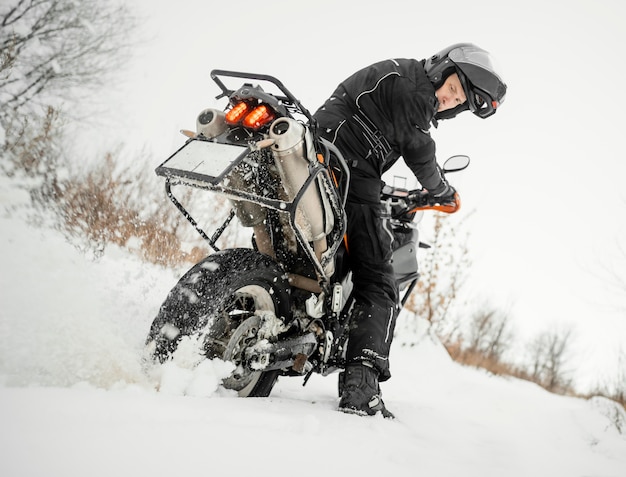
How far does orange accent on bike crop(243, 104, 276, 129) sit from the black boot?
4.50 ft

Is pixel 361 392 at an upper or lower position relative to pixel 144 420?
upper

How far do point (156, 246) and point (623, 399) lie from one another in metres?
6.72

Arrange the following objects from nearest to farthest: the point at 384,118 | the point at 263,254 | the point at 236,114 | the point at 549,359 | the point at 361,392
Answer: the point at 236,114, the point at 263,254, the point at 361,392, the point at 384,118, the point at 549,359

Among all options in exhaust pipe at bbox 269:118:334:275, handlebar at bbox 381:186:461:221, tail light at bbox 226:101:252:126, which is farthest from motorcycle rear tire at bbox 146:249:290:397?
handlebar at bbox 381:186:461:221

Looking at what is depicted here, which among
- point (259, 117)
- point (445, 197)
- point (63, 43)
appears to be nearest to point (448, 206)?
point (445, 197)

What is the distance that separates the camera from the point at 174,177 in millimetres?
1646

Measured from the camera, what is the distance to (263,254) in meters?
2.15

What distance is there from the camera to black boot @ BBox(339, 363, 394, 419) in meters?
2.21

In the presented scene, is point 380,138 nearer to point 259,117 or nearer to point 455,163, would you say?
point 455,163

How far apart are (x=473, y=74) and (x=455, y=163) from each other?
0.60 meters

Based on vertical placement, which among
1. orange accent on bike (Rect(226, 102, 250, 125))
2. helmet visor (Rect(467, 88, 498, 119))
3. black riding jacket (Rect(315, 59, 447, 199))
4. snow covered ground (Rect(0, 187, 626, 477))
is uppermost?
helmet visor (Rect(467, 88, 498, 119))

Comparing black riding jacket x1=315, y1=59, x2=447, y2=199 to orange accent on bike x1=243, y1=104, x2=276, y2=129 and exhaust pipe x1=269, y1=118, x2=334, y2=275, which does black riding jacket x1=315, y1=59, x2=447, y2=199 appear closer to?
exhaust pipe x1=269, y1=118, x2=334, y2=275

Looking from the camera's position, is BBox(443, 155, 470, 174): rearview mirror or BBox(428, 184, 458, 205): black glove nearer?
BBox(428, 184, 458, 205): black glove

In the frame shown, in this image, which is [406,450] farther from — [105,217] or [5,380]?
[105,217]
